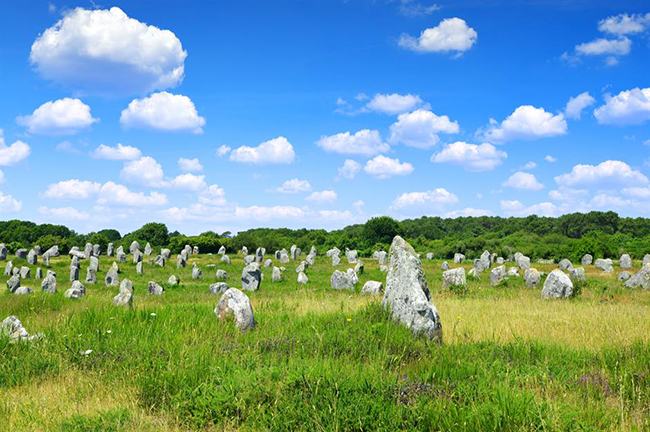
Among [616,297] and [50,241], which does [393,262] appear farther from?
[50,241]

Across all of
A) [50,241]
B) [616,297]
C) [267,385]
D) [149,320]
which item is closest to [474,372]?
[267,385]

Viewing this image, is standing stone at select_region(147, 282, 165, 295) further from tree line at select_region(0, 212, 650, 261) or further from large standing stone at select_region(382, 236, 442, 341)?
tree line at select_region(0, 212, 650, 261)

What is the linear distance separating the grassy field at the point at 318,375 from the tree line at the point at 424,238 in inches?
1427

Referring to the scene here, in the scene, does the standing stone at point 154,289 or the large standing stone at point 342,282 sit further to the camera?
the large standing stone at point 342,282

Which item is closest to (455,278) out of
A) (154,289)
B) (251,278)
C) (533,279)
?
(533,279)

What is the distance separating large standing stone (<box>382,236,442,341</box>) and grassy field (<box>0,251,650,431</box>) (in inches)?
13.7

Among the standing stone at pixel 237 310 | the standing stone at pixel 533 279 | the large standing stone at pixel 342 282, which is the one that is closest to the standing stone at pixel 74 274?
the large standing stone at pixel 342 282

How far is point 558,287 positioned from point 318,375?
15.0 meters

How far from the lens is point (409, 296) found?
952 centimetres

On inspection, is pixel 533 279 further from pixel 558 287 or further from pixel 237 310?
pixel 237 310

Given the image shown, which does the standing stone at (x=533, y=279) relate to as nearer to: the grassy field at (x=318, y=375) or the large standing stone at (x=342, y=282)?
the large standing stone at (x=342, y=282)

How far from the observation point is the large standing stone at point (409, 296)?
8.94 m

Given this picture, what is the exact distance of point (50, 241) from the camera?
4697cm

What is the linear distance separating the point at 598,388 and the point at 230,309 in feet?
→ 20.7
